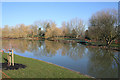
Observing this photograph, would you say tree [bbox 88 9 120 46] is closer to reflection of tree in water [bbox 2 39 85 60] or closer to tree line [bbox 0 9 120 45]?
tree line [bbox 0 9 120 45]

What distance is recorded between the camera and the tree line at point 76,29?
2451 cm

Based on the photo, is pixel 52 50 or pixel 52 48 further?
pixel 52 48

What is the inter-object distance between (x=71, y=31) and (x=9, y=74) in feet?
188

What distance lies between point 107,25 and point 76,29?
37.2m

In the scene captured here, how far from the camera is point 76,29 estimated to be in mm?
61469

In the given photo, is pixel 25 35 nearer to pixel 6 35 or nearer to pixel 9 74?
pixel 6 35

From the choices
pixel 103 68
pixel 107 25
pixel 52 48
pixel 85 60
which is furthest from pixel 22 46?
pixel 107 25

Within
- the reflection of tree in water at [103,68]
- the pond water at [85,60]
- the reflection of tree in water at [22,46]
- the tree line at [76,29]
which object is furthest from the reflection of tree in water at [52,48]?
the tree line at [76,29]

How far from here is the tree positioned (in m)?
24.2

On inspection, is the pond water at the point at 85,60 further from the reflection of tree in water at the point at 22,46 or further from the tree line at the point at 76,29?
the tree line at the point at 76,29

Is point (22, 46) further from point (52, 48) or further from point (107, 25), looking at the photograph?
point (107, 25)

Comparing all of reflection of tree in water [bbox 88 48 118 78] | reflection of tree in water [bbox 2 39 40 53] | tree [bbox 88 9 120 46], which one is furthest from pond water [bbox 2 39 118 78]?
tree [bbox 88 9 120 46]

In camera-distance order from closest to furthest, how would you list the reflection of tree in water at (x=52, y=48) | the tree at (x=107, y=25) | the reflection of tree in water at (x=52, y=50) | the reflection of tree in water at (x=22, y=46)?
the reflection of tree in water at (x=52, y=50)
the reflection of tree in water at (x=52, y=48)
the reflection of tree in water at (x=22, y=46)
the tree at (x=107, y=25)

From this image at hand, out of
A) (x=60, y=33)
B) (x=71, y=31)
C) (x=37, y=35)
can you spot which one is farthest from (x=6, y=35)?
(x=71, y=31)
